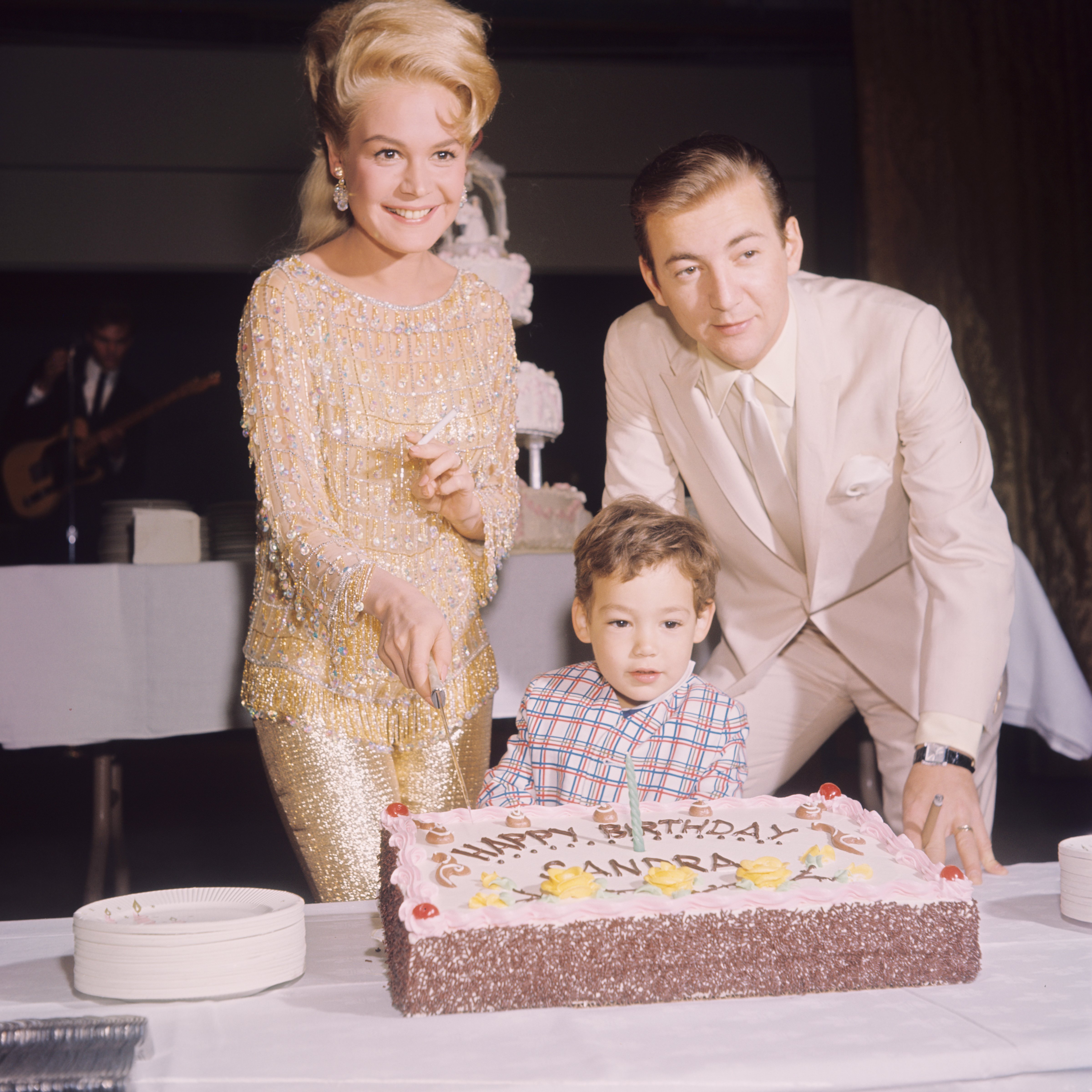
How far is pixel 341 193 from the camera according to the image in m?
1.63

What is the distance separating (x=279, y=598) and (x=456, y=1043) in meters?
0.90

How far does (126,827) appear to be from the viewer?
14.0ft

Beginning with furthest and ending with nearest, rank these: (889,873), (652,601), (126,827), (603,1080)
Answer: (126,827)
(652,601)
(889,873)
(603,1080)

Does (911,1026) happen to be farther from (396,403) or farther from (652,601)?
(396,403)

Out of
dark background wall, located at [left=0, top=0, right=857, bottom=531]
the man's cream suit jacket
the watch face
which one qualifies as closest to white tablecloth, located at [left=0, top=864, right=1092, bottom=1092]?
the watch face

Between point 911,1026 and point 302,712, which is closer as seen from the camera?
point 911,1026

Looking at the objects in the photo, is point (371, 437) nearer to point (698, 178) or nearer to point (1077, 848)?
point (698, 178)

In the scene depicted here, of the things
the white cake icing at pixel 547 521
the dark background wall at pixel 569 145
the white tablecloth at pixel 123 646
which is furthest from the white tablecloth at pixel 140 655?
the dark background wall at pixel 569 145

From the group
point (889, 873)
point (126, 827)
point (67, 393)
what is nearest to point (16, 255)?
point (67, 393)

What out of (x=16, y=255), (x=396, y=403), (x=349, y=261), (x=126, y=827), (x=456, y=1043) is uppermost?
(x=16, y=255)

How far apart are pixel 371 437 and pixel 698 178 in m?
0.56

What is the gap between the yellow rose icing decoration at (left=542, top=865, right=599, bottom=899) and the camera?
0.92 metres

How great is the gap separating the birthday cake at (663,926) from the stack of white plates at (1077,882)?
18 centimetres

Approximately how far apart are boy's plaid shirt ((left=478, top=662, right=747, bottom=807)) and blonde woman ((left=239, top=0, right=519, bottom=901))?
0.45ft
